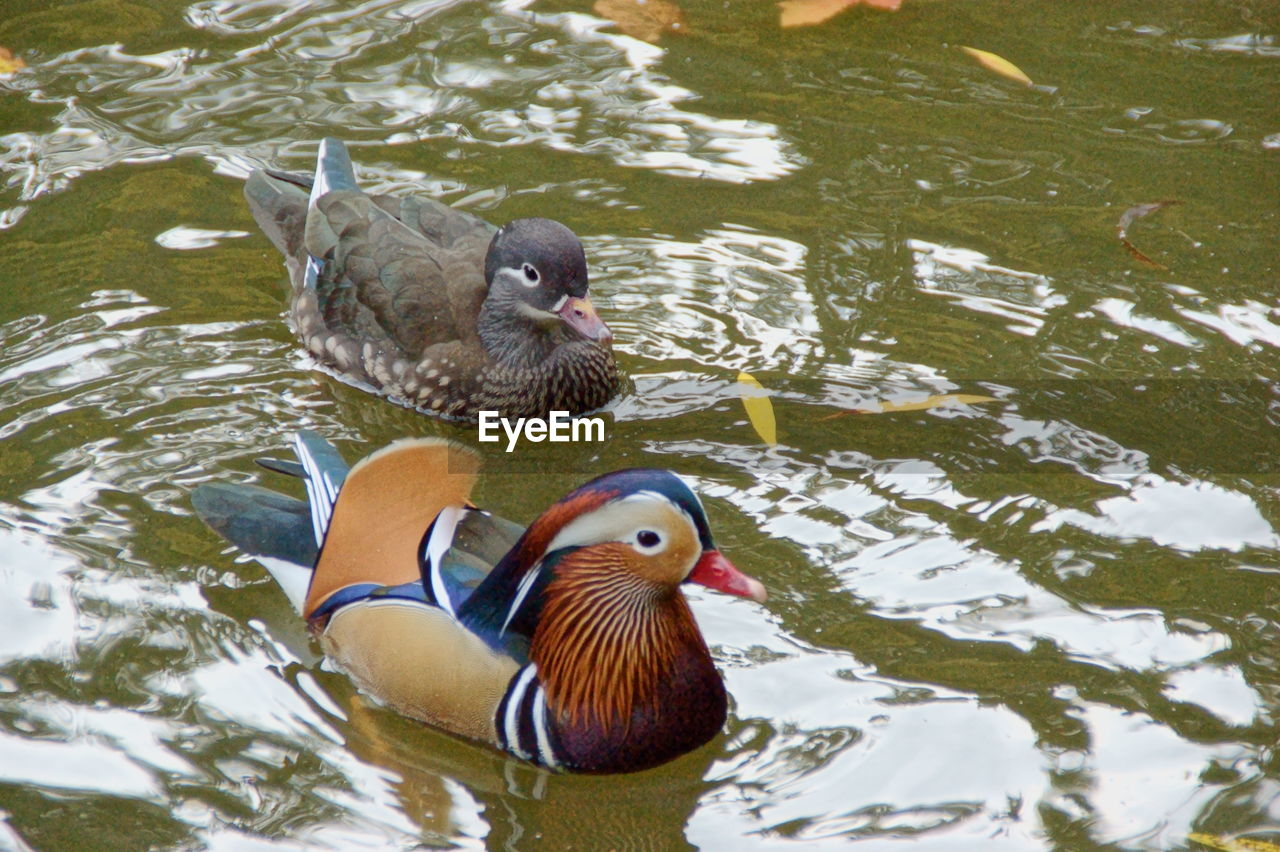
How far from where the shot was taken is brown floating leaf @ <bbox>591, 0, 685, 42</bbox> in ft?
23.7

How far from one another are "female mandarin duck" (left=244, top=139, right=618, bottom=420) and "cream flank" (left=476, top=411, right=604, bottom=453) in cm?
3

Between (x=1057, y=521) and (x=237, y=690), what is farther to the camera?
(x=1057, y=521)

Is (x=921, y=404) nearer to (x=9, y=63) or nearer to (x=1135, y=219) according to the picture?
(x=1135, y=219)

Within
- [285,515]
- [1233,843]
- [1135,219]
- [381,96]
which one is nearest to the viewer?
[1233,843]

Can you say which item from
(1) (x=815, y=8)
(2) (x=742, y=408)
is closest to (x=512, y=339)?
(2) (x=742, y=408)

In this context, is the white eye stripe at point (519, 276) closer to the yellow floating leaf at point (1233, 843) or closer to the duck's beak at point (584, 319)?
the duck's beak at point (584, 319)

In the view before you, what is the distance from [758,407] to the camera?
5.02 metres

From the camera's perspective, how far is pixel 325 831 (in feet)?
11.1

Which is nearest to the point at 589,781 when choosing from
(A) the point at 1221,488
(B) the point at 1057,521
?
(B) the point at 1057,521

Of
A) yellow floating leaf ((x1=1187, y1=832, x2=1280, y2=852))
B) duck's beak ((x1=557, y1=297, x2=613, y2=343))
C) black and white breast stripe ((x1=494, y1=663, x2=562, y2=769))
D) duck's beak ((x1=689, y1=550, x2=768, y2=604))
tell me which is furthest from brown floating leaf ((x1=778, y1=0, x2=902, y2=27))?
yellow floating leaf ((x1=1187, y1=832, x2=1280, y2=852))

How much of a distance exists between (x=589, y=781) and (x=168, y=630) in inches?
50.1

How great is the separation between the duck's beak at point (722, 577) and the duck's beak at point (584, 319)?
1.53 meters

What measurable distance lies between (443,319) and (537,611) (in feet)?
6.27

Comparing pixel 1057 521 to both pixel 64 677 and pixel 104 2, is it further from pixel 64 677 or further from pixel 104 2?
pixel 104 2
